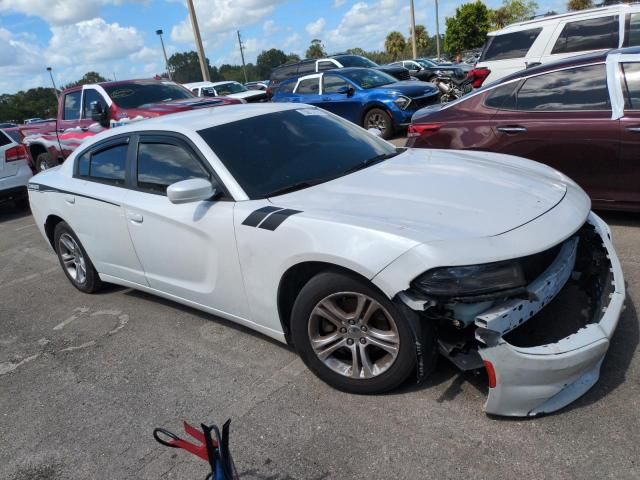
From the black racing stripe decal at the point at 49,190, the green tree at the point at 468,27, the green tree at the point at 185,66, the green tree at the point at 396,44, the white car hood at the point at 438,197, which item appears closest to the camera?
the white car hood at the point at 438,197

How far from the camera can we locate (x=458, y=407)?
8.78 ft

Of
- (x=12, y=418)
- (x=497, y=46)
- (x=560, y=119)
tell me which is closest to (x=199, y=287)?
(x=12, y=418)

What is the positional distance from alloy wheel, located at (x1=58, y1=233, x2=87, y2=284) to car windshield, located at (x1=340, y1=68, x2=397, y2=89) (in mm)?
7972

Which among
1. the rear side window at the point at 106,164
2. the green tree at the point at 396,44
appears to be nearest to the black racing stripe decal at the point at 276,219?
the rear side window at the point at 106,164

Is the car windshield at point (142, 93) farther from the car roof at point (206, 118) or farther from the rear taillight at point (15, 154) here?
the car roof at point (206, 118)

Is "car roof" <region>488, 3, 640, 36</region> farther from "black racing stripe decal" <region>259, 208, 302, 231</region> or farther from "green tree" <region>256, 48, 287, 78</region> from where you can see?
"green tree" <region>256, 48, 287, 78</region>

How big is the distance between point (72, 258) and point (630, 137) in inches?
194

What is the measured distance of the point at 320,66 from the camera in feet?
50.8

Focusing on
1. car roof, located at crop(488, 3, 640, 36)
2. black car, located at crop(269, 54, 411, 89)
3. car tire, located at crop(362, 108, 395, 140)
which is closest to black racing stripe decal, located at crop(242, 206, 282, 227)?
car roof, located at crop(488, 3, 640, 36)

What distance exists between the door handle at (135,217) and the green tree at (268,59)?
3674 inches

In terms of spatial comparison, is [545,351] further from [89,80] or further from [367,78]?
[89,80]

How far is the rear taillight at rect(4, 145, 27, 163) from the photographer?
9.38m

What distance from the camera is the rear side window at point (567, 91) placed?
466 centimetres

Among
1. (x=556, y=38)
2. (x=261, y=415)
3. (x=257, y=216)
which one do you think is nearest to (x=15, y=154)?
(x=257, y=216)
